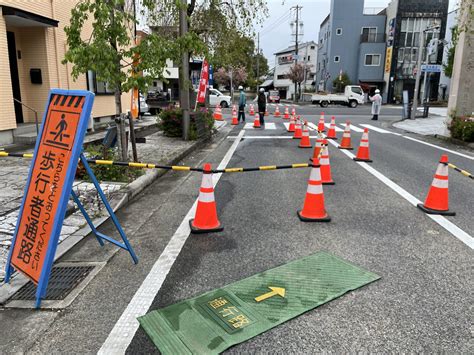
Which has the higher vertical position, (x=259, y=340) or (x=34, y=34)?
(x=34, y=34)

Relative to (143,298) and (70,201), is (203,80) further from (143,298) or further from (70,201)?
(143,298)

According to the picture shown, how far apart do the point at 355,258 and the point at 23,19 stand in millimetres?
10550

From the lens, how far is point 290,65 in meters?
73.1

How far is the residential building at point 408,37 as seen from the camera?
45.6 meters

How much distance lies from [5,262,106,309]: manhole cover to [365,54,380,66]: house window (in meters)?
52.0

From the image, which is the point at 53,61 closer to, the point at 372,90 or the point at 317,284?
the point at 317,284

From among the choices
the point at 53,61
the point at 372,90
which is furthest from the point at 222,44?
the point at 372,90

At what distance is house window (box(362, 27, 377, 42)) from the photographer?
49812mm

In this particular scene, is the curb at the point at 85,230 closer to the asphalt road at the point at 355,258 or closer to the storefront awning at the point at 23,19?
the asphalt road at the point at 355,258

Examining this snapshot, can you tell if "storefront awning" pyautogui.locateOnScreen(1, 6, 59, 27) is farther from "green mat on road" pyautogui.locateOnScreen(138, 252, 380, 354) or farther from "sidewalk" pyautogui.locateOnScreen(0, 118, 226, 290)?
"green mat on road" pyautogui.locateOnScreen(138, 252, 380, 354)

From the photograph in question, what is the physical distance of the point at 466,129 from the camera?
13.0 metres

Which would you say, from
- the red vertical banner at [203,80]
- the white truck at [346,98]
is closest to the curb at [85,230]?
the red vertical banner at [203,80]

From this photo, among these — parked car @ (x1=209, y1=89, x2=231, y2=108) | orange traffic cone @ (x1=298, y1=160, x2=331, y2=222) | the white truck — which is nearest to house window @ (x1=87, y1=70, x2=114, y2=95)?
orange traffic cone @ (x1=298, y1=160, x2=331, y2=222)

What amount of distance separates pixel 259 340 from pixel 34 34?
12.2 m
